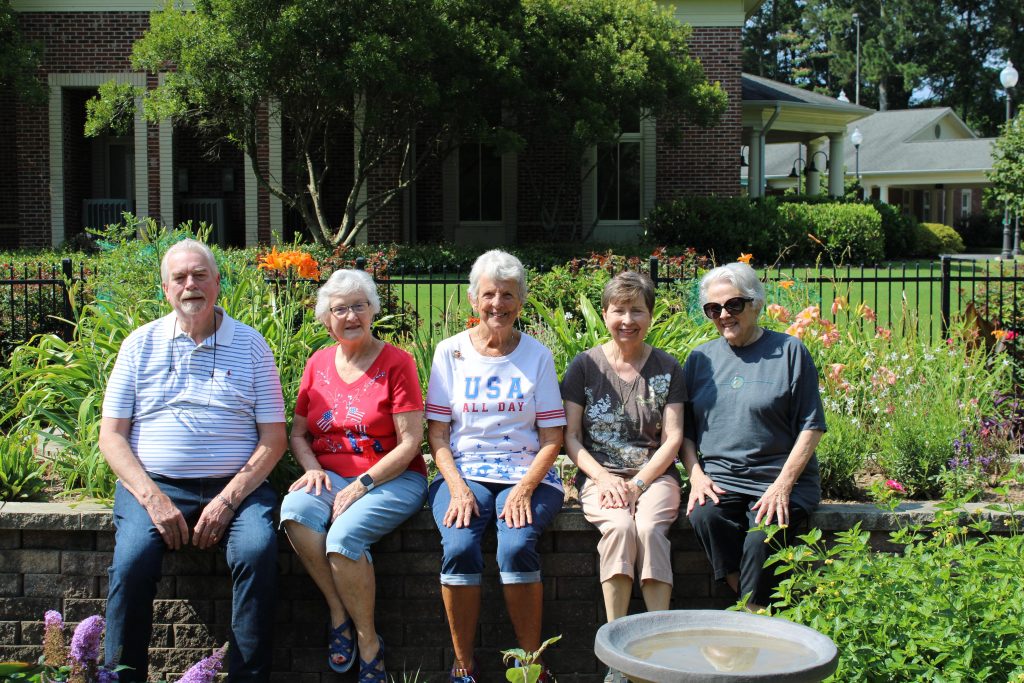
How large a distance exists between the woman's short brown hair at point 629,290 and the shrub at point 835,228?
17018 mm

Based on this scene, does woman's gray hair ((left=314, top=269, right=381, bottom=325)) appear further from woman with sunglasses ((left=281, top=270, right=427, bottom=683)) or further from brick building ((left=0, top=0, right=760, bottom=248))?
brick building ((left=0, top=0, right=760, bottom=248))

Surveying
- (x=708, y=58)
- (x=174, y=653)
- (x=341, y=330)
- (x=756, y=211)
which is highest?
(x=708, y=58)

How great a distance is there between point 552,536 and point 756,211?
17473mm

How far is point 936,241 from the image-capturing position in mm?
28500

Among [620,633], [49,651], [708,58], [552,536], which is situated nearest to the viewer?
[49,651]

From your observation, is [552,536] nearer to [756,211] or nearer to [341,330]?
[341,330]

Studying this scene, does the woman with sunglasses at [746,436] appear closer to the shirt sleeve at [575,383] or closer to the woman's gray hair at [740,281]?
the woman's gray hair at [740,281]

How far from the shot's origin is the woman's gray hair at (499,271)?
4.31m

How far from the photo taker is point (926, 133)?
5044 cm

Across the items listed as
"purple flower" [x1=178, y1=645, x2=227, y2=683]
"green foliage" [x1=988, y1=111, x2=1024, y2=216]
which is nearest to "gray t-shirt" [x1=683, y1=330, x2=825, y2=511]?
"purple flower" [x1=178, y1=645, x2=227, y2=683]

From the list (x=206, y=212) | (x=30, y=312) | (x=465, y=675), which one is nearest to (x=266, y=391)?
(x=465, y=675)

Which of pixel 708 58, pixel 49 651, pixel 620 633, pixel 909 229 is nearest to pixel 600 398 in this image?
pixel 620 633

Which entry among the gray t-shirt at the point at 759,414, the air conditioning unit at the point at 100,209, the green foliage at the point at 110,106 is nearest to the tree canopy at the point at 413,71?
the green foliage at the point at 110,106

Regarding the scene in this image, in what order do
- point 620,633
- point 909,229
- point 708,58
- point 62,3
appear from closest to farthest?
point 620,633
point 62,3
point 708,58
point 909,229
